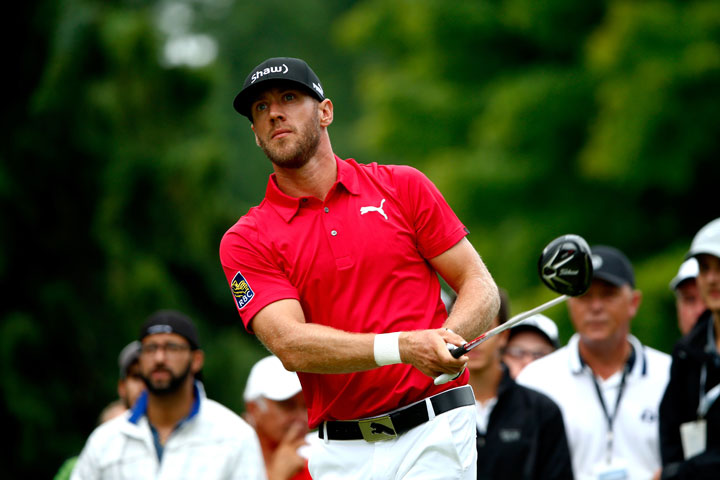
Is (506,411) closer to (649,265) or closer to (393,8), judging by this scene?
(649,265)

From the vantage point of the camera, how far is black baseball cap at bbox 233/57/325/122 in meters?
5.45

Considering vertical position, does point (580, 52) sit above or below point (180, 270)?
above

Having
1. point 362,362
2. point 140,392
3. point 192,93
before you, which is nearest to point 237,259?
point 362,362

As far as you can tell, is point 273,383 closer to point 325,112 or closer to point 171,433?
point 171,433

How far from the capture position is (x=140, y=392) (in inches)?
344

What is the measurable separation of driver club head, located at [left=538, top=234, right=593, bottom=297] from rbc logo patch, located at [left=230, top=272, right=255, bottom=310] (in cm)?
138

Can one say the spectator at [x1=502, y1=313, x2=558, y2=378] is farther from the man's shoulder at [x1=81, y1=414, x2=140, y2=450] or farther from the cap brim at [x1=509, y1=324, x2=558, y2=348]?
the man's shoulder at [x1=81, y1=414, x2=140, y2=450]

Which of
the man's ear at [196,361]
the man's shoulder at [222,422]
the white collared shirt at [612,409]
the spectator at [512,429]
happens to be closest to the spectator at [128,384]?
the man's ear at [196,361]

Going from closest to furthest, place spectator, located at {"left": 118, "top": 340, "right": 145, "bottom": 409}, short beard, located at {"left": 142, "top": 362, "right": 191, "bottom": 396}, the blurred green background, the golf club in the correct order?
the golf club → short beard, located at {"left": 142, "top": 362, "right": 191, "bottom": 396} → spectator, located at {"left": 118, "top": 340, "right": 145, "bottom": 409} → the blurred green background

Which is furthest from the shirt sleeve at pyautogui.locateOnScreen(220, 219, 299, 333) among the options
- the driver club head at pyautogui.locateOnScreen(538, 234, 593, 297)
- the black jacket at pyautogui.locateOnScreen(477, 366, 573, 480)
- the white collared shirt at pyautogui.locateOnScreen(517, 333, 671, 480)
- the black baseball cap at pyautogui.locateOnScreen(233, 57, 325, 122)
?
the white collared shirt at pyautogui.locateOnScreen(517, 333, 671, 480)

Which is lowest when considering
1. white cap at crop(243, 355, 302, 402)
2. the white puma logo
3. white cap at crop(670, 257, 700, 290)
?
white cap at crop(243, 355, 302, 402)

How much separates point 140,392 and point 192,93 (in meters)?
12.3

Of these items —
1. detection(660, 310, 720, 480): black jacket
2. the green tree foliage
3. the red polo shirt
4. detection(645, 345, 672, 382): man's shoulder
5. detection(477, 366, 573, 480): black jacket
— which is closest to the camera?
the red polo shirt

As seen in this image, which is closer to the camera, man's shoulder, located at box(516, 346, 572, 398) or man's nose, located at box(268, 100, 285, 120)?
man's nose, located at box(268, 100, 285, 120)
